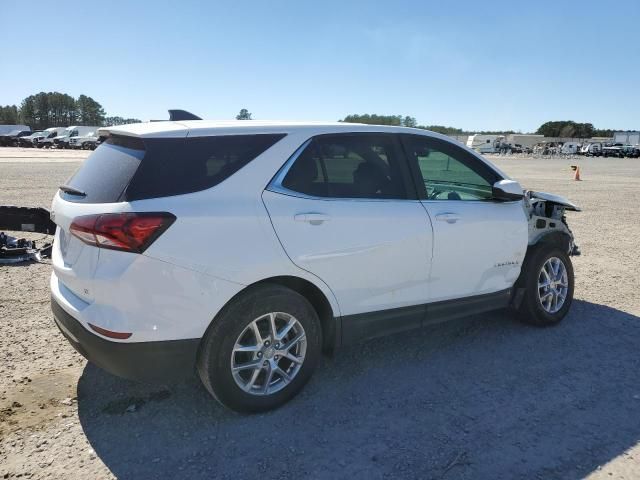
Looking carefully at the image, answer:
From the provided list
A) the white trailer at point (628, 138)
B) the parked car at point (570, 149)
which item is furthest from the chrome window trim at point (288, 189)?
the white trailer at point (628, 138)

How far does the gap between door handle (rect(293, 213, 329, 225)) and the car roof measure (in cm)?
59

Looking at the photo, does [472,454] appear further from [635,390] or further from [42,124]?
[42,124]

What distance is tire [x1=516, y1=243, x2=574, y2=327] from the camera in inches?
184

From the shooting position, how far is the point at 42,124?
11556cm

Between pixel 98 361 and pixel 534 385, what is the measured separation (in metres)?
2.91

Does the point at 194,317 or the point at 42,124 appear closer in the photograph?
the point at 194,317

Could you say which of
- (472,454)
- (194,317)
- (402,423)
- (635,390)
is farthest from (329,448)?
(635,390)

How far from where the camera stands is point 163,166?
9.59 ft

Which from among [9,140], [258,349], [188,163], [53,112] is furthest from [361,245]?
[53,112]

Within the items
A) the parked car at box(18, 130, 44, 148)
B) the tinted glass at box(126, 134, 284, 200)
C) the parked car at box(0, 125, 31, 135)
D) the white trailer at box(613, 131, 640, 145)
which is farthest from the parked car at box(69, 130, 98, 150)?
the white trailer at box(613, 131, 640, 145)

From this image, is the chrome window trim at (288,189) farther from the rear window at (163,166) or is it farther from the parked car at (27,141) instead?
the parked car at (27,141)

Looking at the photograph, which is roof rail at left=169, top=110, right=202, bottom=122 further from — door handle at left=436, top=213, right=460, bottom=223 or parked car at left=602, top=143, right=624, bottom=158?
parked car at left=602, top=143, right=624, bottom=158

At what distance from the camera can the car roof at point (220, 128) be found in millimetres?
3059

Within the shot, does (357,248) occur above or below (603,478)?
above
